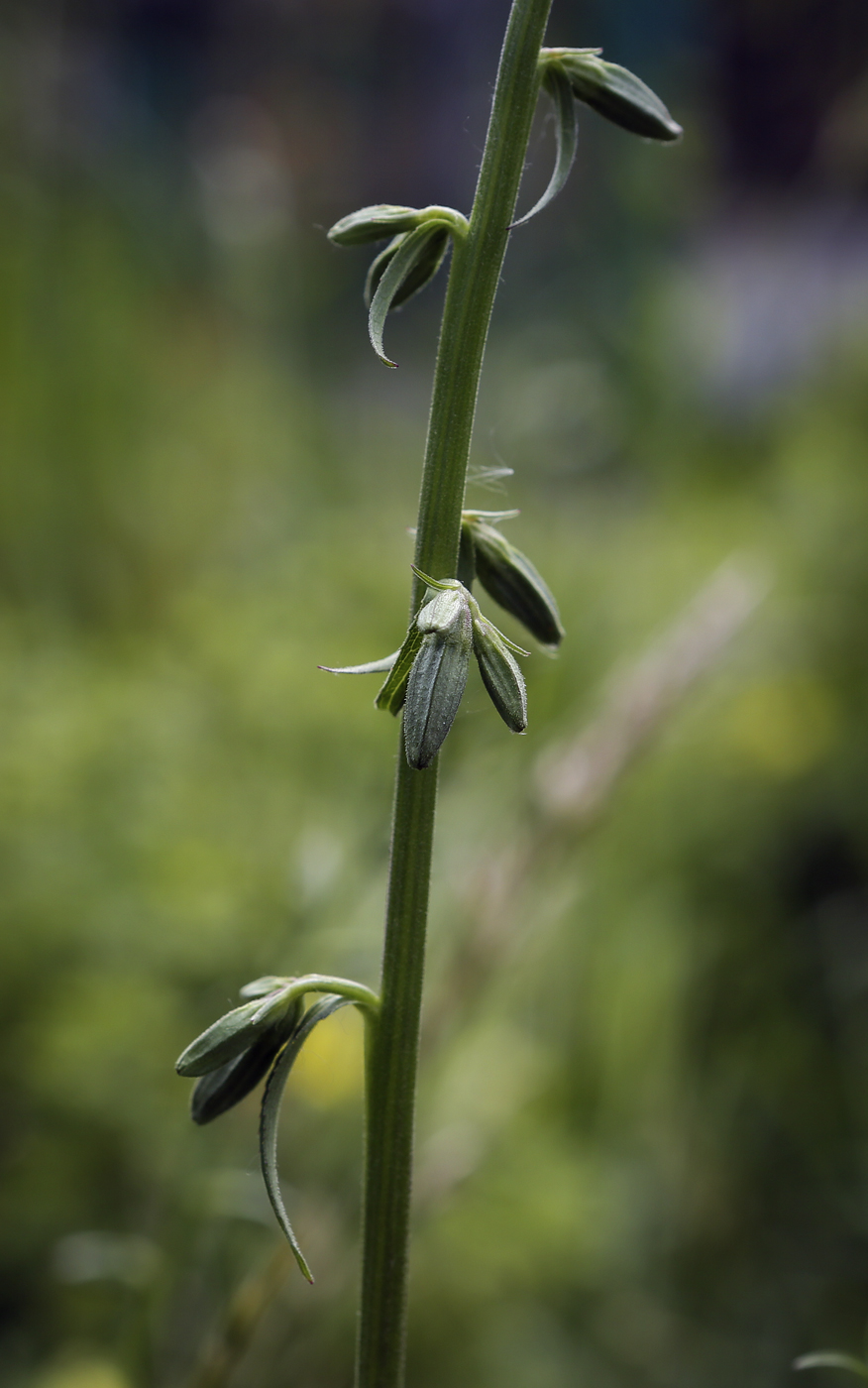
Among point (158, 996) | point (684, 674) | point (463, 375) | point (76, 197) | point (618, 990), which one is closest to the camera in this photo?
point (463, 375)

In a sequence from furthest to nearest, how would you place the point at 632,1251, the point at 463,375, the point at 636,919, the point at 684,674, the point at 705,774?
the point at 705,774 < the point at 636,919 < the point at 632,1251 < the point at 684,674 < the point at 463,375

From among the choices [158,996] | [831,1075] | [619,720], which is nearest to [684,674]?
[619,720]

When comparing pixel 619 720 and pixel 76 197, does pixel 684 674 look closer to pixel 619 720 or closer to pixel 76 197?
pixel 619 720

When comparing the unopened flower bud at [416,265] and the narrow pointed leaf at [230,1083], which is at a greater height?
the unopened flower bud at [416,265]

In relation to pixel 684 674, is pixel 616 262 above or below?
above

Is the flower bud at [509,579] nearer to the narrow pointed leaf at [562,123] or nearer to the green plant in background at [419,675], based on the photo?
the green plant in background at [419,675]

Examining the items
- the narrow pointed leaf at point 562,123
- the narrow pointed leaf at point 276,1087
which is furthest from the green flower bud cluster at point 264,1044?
the narrow pointed leaf at point 562,123

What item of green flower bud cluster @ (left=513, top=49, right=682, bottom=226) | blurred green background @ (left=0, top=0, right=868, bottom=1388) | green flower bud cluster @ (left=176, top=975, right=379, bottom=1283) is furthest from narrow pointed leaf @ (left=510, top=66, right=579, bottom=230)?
green flower bud cluster @ (left=176, top=975, right=379, bottom=1283)
